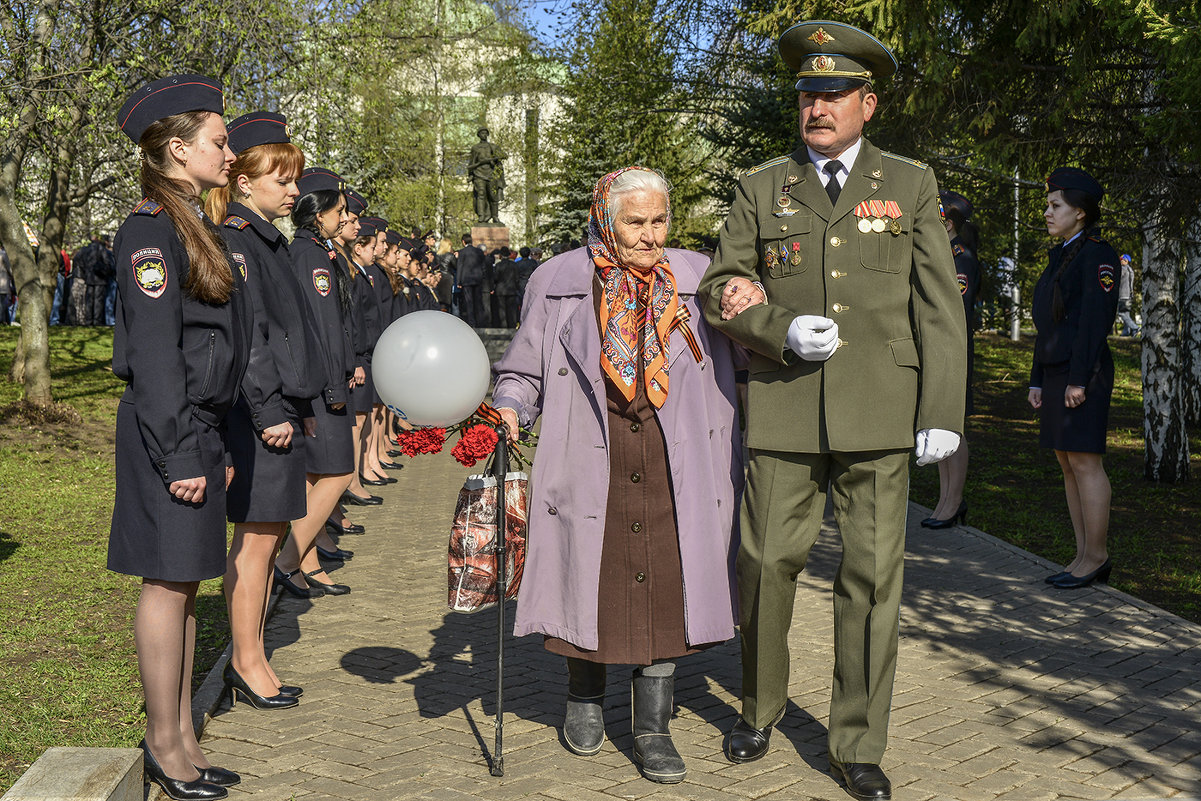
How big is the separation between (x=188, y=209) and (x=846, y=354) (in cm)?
233

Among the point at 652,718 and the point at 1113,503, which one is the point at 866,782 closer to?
the point at 652,718

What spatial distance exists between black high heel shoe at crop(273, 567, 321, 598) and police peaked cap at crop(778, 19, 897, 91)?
170 inches

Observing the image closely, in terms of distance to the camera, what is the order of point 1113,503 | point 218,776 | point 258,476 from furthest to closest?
point 1113,503
point 258,476
point 218,776

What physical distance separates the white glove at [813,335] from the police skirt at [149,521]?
2.05 m

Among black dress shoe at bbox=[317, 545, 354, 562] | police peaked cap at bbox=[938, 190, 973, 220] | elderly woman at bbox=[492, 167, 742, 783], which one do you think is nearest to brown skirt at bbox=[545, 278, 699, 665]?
elderly woman at bbox=[492, 167, 742, 783]

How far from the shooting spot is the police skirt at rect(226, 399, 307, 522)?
4720mm

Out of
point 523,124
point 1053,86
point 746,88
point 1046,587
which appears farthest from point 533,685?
point 523,124

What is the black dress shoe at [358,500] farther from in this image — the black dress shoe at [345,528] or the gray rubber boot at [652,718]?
the gray rubber boot at [652,718]

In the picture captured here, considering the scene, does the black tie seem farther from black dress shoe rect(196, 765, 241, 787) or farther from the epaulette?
black dress shoe rect(196, 765, 241, 787)

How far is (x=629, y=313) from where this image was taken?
4.44m

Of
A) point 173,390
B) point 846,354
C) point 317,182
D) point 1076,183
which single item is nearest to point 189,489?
point 173,390

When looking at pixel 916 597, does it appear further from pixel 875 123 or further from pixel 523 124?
pixel 523 124

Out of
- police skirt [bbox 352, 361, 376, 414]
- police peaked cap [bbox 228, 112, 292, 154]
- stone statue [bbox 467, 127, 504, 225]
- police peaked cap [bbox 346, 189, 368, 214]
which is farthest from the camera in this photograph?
stone statue [bbox 467, 127, 504, 225]

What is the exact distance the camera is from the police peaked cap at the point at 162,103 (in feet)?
13.1
